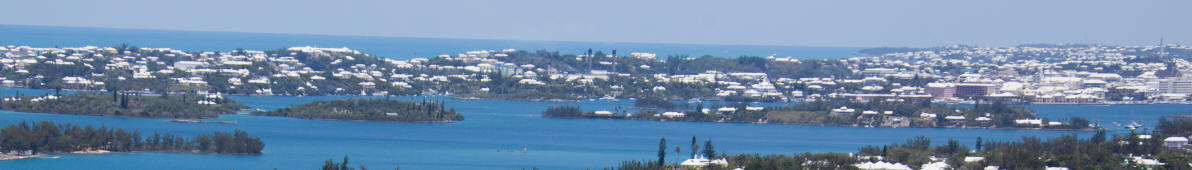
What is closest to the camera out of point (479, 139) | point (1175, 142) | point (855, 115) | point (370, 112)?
point (1175, 142)

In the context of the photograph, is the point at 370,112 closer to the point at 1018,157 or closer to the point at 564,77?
the point at 564,77

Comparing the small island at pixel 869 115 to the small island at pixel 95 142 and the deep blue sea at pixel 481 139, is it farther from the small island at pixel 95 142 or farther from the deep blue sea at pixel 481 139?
the small island at pixel 95 142

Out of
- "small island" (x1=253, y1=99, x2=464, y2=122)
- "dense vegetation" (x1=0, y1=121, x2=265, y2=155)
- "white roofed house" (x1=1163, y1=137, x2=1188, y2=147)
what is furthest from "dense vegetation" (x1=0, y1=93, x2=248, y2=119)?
"white roofed house" (x1=1163, y1=137, x2=1188, y2=147)

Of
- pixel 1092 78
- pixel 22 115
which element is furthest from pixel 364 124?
pixel 1092 78

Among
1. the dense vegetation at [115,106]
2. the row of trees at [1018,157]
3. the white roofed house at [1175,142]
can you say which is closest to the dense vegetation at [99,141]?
the row of trees at [1018,157]

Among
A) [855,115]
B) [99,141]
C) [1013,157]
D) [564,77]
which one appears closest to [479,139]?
[99,141]

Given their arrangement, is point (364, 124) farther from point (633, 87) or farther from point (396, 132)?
point (633, 87)
